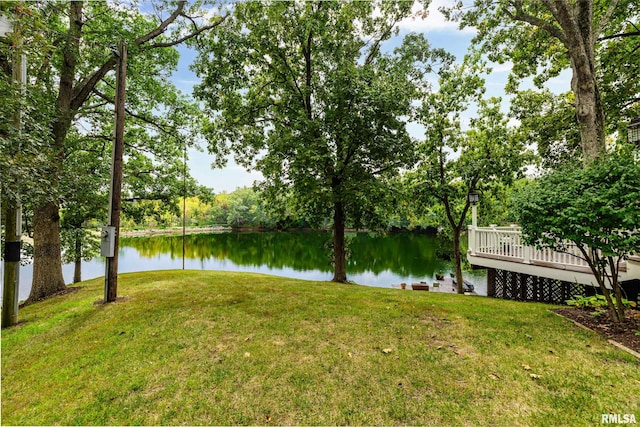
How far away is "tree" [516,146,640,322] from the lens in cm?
339

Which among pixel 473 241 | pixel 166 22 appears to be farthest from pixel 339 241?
Result: pixel 166 22

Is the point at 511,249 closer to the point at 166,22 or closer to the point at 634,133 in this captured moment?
the point at 634,133

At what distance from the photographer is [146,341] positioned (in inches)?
151

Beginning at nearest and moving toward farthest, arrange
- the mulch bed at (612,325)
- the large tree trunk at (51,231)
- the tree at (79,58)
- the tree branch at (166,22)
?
the mulch bed at (612,325) → the tree at (79,58) → the large tree trunk at (51,231) → the tree branch at (166,22)

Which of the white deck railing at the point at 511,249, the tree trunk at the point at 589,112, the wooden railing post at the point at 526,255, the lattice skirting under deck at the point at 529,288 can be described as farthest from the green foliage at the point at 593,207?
the lattice skirting under deck at the point at 529,288

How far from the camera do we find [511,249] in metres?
7.66

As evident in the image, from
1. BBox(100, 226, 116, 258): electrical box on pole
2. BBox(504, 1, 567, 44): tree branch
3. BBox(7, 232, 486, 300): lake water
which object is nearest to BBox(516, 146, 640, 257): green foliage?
BBox(504, 1, 567, 44): tree branch

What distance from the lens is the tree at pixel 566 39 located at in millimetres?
5332

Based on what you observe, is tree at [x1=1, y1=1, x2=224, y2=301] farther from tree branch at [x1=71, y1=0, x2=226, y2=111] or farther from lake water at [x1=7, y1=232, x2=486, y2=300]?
lake water at [x1=7, y1=232, x2=486, y2=300]

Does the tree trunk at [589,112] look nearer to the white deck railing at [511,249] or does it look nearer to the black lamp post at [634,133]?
the black lamp post at [634,133]

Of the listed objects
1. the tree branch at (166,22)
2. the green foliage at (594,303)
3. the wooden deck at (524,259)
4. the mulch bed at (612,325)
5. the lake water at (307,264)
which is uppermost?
the tree branch at (166,22)

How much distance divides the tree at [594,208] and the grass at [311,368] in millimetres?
1324

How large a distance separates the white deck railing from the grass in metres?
2.53

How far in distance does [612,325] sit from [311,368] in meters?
4.48
